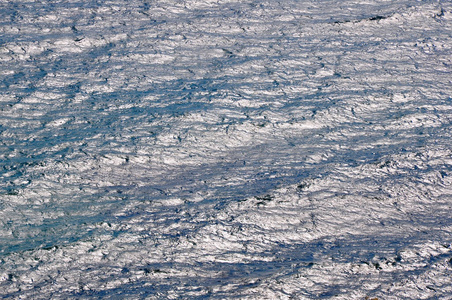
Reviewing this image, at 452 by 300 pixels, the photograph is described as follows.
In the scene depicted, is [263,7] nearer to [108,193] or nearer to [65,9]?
[65,9]

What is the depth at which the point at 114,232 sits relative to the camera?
3090 millimetres

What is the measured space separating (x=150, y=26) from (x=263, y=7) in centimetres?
126

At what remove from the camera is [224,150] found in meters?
3.83

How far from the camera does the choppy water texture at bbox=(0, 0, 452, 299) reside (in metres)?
2.88

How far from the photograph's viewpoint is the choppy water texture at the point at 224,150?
2.88 meters

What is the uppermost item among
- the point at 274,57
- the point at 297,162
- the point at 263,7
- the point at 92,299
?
the point at 263,7

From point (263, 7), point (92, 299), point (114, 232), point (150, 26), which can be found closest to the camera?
point (92, 299)

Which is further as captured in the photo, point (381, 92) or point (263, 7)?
point (263, 7)

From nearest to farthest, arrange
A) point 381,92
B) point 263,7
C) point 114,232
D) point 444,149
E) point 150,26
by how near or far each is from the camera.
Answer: point 114,232 < point 444,149 < point 381,92 < point 150,26 < point 263,7

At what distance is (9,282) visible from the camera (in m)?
2.74

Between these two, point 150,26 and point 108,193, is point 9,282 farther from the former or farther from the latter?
point 150,26

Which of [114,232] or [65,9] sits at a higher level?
[65,9]

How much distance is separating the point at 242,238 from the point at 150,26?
3.03 metres

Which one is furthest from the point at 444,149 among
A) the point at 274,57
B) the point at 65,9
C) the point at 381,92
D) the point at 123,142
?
the point at 65,9
